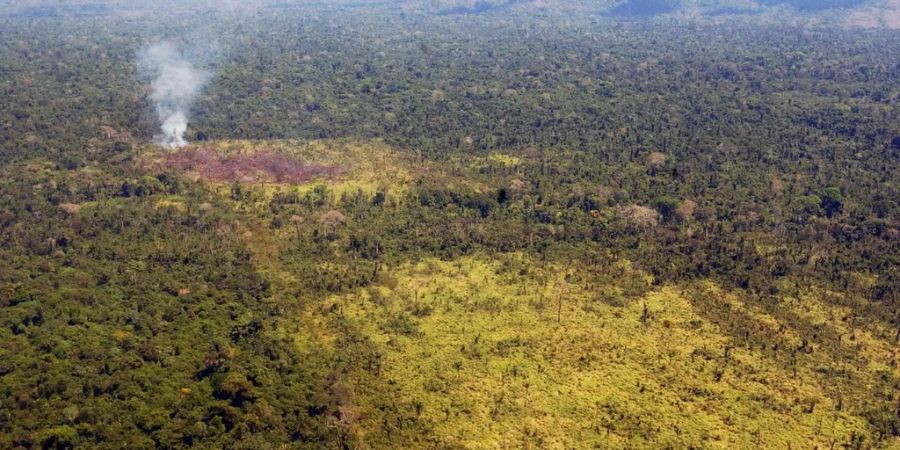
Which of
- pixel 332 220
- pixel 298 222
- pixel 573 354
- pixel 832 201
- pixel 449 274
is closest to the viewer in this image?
pixel 573 354

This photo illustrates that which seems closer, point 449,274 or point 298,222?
point 449,274

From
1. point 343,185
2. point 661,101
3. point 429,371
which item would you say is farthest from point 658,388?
point 661,101

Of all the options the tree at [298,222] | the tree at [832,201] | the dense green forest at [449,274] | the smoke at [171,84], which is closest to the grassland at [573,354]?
the dense green forest at [449,274]

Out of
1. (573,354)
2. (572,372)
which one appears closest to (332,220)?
(573,354)

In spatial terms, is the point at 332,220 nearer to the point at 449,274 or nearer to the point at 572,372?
the point at 449,274

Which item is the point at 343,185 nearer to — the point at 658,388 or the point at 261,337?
the point at 261,337

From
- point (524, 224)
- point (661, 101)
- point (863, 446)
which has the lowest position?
point (863, 446)

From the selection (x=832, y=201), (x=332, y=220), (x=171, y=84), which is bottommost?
(x=332, y=220)

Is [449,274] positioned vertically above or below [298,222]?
below
